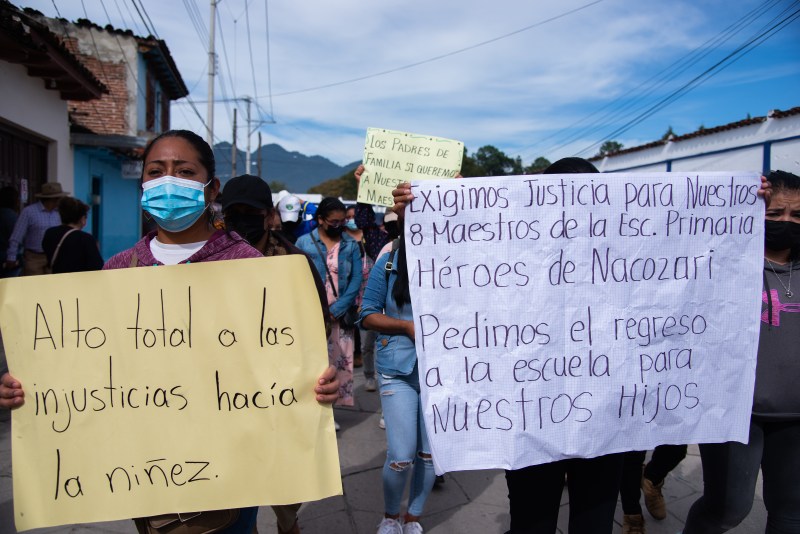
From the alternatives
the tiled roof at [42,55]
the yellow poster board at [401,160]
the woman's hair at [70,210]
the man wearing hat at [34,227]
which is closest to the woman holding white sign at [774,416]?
the yellow poster board at [401,160]

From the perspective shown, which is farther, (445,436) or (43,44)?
(43,44)

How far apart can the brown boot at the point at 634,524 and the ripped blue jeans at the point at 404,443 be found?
109cm

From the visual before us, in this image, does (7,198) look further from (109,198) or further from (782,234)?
(109,198)

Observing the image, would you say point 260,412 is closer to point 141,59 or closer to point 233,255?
point 233,255

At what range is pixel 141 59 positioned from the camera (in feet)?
57.8

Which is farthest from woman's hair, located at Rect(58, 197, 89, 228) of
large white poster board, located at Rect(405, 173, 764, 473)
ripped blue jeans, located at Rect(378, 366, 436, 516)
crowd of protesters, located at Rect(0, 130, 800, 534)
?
large white poster board, located at Rect(405, 173, 764, 473)

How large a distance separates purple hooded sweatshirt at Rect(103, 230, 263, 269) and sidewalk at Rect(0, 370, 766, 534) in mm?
1896

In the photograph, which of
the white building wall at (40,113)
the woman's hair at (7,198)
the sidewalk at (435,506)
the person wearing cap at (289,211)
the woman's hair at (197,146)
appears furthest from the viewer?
the white building wall at (40,113)

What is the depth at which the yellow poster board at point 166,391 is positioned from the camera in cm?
162

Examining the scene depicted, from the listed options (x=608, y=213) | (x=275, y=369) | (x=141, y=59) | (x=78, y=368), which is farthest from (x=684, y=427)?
(x=141, y=59)

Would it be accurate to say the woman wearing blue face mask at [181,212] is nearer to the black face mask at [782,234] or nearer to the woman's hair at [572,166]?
the woman's hair at [572,166]

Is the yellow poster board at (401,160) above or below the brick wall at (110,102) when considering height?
below

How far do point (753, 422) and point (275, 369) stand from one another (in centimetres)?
197

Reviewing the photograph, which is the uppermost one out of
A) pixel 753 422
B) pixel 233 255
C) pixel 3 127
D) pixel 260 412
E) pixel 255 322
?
pixel 3 127
